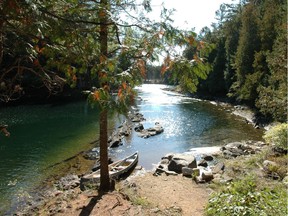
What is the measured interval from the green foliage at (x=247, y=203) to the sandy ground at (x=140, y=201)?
5.88ft

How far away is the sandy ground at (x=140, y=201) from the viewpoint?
9133 mm

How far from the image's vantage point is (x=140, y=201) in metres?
9.81

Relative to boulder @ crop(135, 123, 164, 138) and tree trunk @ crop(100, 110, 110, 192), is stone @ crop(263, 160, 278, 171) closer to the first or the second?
tree trunk @ crop(100, 110, 110, 192)

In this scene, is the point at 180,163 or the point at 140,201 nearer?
the point at 140,201

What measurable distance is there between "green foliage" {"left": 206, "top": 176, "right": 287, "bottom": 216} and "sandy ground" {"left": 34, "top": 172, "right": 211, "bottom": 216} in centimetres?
179

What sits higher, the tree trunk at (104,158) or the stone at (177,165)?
the tree trunk at (104,158)

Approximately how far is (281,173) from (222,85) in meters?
41.5

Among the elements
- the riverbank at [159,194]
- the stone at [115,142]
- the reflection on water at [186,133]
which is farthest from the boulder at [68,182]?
the stone at [115,142]

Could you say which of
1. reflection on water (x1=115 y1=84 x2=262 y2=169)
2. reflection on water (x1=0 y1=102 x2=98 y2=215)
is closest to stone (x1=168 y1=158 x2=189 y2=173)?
reflection on water (x1=115 y1=84 x2=262 y2=169)

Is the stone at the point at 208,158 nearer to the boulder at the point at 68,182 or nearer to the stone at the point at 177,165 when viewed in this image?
the stone at the point at 177,165

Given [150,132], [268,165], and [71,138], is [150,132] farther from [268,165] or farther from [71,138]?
[268,165]

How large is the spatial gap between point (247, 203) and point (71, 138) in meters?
18.7

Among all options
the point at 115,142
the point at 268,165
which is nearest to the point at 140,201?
the point at 268,165

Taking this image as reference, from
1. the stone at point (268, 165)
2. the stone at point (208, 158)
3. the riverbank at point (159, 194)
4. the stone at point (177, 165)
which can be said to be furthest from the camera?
the stone at point (208, 158)
